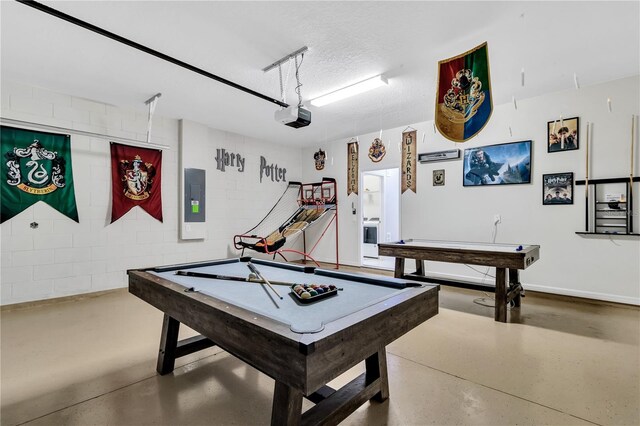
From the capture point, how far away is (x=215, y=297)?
157 centimetres

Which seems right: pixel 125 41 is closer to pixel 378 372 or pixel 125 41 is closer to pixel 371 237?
pixel 378 372

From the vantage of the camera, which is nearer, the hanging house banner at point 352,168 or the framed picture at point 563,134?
the framed picture at point 563,134

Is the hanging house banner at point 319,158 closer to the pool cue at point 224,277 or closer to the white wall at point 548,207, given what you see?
the white wall at point 548,207

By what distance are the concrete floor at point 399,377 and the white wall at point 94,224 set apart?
0.90 metres

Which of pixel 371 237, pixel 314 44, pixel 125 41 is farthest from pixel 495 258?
pixel 371 237

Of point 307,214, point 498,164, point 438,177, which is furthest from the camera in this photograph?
point 307,214

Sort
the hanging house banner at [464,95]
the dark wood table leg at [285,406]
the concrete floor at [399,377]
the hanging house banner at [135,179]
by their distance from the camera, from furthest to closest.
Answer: the hanging house banner at [135,179], the hanging house banner at [464,95], the concrete floor at [399,377], the dark wood table leg at [285,406]

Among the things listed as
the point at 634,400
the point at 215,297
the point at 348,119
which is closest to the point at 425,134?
the point at 348,119

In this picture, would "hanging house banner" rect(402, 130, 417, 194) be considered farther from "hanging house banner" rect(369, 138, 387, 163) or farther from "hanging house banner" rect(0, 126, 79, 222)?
"hanging house banner" rect(0, 126, 79, 222)

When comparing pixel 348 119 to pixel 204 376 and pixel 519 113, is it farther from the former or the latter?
pixel 204 376

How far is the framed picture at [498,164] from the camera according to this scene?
14.4ft

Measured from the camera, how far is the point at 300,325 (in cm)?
120

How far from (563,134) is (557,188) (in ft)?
2.42

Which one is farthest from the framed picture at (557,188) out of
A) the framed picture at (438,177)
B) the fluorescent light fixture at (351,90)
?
the fluorescent light fixture at (351,90)
